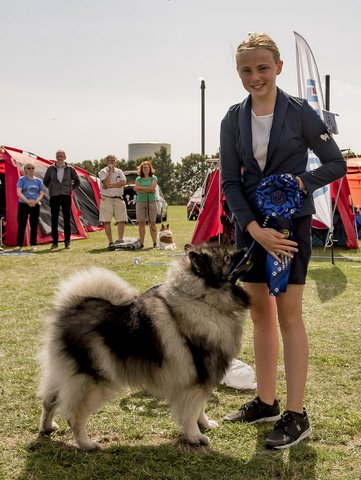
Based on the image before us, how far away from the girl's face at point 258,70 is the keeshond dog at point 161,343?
2.53ft

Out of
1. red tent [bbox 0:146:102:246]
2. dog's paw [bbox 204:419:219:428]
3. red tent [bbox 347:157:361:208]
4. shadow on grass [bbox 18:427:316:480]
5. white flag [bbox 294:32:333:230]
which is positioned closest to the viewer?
shadow on grass [bbox 18:427:316:480]

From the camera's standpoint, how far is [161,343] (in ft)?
8.13

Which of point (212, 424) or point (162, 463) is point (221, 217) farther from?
point (162, 463)

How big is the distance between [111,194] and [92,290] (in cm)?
785

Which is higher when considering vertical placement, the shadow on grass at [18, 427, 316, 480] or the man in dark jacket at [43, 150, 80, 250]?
the man in dark jacket at [43, 150, 80, 250]

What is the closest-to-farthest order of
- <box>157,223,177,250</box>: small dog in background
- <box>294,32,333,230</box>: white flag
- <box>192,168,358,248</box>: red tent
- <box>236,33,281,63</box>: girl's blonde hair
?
1. <box>236,33,281,63</box>: girl's blonde hair
2. <box>294,32,333,230</box>: white flag
3. <box>192,168,358,248</box>: red tent
4. <box>157,223,177,250</box>: small dog in background

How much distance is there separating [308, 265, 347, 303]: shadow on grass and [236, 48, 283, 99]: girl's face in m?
3.66

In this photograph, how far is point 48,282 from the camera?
686cm

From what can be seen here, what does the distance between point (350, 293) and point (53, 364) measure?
4366 mm

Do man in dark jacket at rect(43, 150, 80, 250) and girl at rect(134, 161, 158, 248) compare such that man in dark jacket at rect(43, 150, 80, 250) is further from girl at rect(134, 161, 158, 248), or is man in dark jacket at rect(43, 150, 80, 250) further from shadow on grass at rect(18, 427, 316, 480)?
shadow on grass at rect(18, 427, 316, 480)

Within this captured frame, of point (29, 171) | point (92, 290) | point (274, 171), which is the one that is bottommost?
point (92, 290)

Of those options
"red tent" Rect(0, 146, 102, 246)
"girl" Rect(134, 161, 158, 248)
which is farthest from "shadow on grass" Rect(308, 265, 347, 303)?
"red tent" Rect(0, 146, 102, 246)

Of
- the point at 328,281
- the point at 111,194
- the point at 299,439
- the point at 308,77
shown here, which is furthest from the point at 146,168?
the point at 299,439

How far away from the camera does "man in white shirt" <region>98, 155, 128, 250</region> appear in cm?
1023
